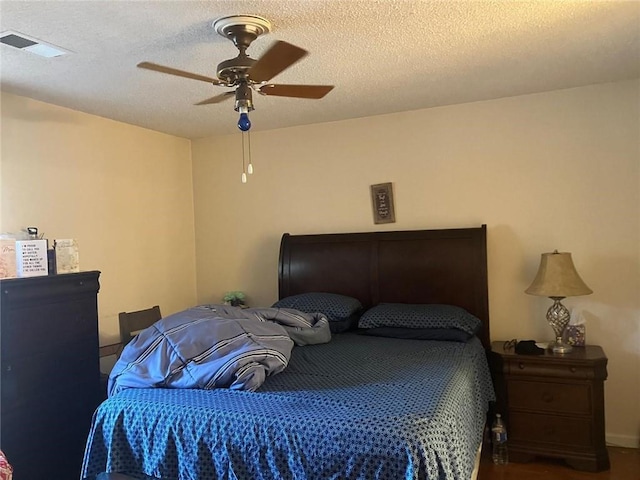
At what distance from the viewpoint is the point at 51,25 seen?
209 centimetres

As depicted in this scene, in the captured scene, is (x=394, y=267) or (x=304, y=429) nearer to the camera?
(x=304, y=429)

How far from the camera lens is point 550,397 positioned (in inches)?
121

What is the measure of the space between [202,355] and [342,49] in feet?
5.49

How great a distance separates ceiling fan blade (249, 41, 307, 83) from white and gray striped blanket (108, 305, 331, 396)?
4.09ft

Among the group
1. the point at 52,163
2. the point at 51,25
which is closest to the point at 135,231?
the point at 52,163

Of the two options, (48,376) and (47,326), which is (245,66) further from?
(48,376)

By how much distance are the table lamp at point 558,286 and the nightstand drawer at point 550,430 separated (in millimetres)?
421

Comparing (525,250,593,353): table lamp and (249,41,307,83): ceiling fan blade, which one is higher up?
(249,41,307,83): ceiling fan blade

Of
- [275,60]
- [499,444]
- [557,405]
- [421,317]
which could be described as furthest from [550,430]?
[275,60]

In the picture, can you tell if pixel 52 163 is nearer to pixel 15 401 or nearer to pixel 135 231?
pixel 135 231

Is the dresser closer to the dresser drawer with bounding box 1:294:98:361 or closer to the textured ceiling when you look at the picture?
the dresser drawer with bounding box 1:294:98:361

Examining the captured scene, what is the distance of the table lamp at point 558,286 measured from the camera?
3080 millimetres

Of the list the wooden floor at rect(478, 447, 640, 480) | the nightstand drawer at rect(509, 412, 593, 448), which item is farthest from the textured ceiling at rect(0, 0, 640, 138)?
the wooden floor at rect(478, 447, 640, 480)

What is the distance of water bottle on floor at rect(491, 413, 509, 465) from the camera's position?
3.13 metres
